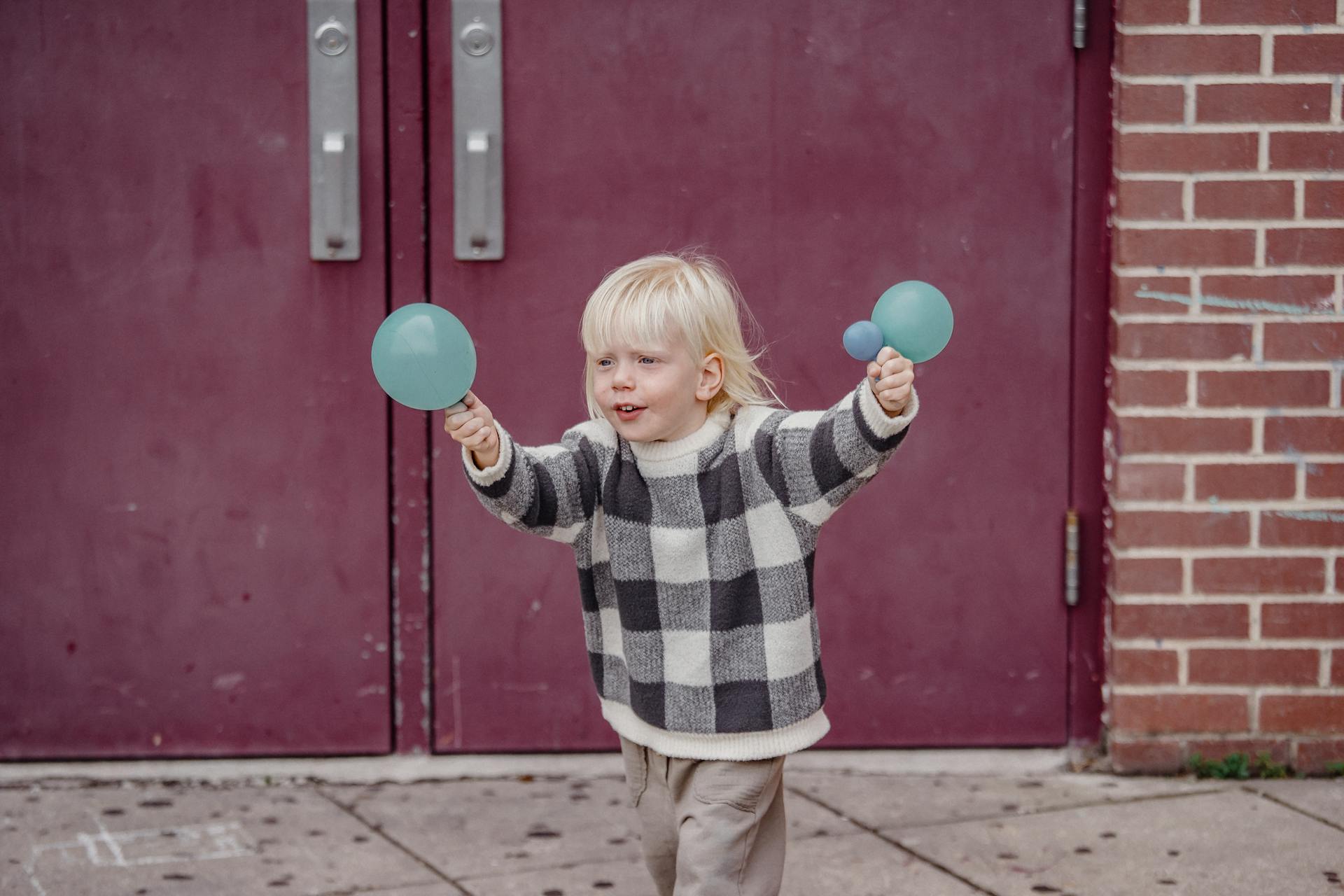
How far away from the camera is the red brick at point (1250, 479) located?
367cm

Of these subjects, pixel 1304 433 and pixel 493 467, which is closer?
pixel 493 467

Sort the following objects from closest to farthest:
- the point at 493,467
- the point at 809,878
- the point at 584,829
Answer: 1. the point at 493,467
2. the point at 809,878
3. the point at 584,829

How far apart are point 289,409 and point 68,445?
514mm

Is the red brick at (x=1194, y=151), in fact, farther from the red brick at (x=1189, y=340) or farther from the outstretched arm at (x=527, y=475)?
the outstretched arm at (x=527, y=475)

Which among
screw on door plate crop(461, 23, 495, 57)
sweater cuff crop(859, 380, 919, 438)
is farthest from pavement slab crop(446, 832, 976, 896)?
screw on door plate crop(461, 23, 495, 57)

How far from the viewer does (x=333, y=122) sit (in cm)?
362

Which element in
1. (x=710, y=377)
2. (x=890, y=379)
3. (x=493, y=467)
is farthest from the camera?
(x=710, y=377)

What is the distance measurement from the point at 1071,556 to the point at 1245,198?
91 cm

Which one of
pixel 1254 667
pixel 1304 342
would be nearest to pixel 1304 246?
pixel 1304 342

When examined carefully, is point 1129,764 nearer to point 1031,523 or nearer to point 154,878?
point 1031,523

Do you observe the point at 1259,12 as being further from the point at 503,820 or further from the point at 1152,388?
the point at 503,820

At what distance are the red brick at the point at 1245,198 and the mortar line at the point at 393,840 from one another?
85.3 inches

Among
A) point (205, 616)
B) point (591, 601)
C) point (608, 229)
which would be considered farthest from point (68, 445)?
point (591, 601)

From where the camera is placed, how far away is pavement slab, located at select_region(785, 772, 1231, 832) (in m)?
3.59
